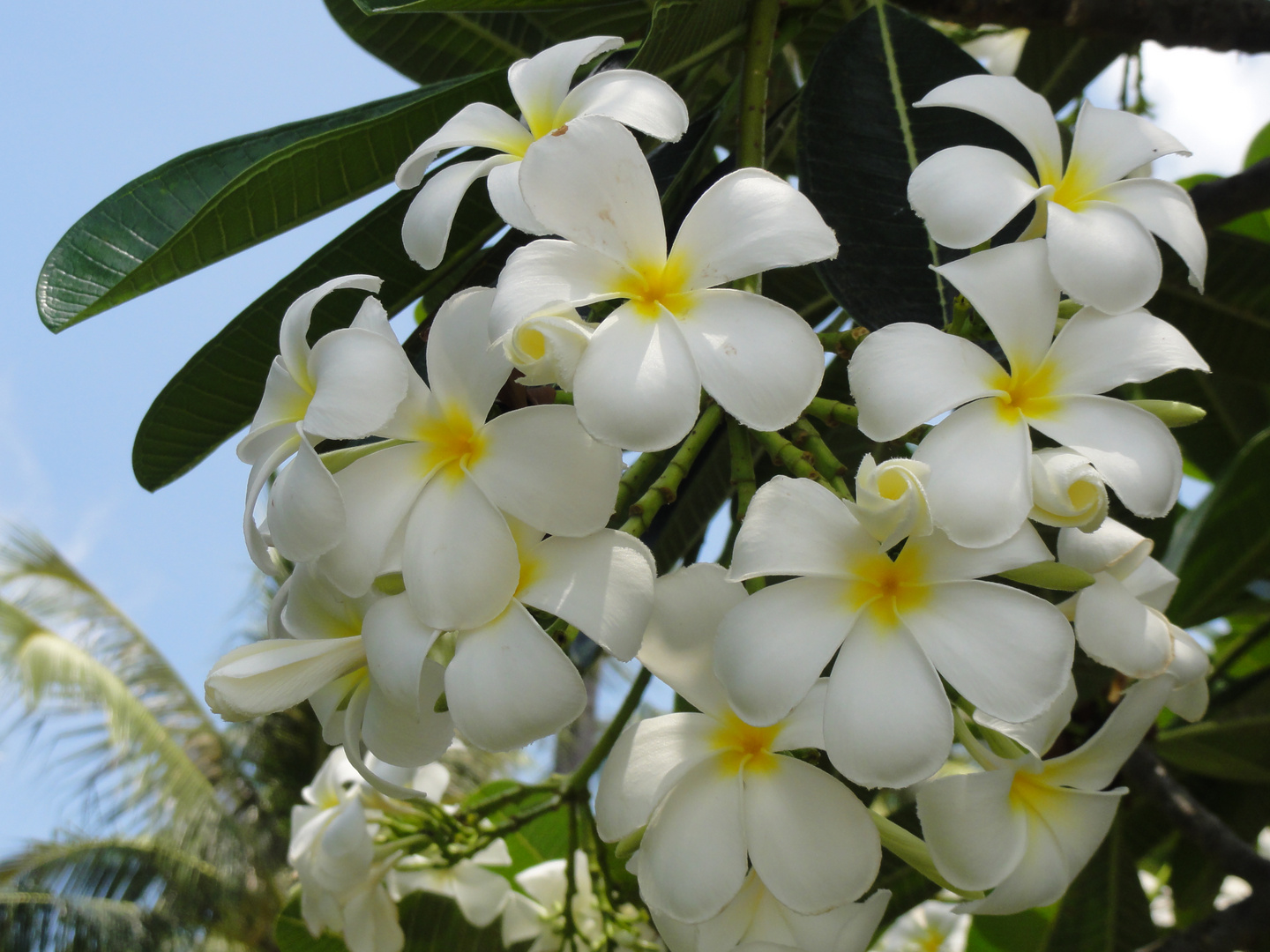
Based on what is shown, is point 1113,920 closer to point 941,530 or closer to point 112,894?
point 941,530

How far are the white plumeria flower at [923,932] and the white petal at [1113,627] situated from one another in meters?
1.53

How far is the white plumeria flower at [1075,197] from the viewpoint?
0.51 metres

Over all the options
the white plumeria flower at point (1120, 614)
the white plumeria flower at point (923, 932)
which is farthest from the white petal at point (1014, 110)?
the white plumeria flower at point (923, 932)

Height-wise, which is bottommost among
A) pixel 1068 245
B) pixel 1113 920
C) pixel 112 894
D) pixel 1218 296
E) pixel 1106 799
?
pixel 112 894

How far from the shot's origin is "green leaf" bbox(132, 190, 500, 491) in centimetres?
84

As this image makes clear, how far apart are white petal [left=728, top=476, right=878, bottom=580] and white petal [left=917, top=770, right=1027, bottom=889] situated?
13cm

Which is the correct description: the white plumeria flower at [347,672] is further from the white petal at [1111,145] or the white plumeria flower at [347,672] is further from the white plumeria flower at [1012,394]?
the white petal at [1111,145]

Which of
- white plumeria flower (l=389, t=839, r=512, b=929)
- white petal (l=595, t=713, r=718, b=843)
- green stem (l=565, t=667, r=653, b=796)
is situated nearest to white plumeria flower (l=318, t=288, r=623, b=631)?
white petal (l=595, t=713, r=718, b=843)

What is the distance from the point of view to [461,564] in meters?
0.46

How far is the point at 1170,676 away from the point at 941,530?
0.26m

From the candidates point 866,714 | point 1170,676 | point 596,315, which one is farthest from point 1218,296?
point 866,714

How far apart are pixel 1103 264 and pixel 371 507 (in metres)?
0.38

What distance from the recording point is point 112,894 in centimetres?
839

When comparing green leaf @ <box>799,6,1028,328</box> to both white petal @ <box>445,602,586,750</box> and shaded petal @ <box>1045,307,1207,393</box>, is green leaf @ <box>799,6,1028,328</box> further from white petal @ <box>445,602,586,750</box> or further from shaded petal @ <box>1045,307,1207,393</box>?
white petal @ <box>445,602,586,750</box>
